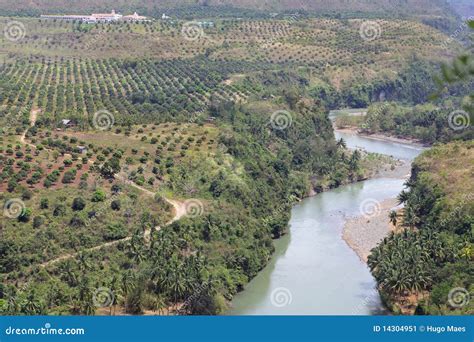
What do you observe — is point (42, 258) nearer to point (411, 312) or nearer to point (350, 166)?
point (411, 312)

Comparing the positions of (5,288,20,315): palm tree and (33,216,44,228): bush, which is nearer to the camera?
(5,288,20,315): palm tree

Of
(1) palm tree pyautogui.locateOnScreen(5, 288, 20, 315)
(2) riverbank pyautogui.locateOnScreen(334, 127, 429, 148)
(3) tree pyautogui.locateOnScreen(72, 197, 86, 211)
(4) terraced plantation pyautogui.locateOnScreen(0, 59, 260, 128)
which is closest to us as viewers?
(1) palm tree pyautogui.locateOnScreen(5, 288, 20, 315)

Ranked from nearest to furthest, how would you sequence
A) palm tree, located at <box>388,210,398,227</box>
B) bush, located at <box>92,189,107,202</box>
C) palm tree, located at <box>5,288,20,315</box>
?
1. palm tree, located at <box>5,288,20,315</box>
2. bush, located at <box>92,189,107,202</box>
3. palm tree, located at <box>388,210,398,227</box>

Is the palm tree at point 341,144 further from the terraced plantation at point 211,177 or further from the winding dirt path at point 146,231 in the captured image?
the winding dirt path at point 146,231

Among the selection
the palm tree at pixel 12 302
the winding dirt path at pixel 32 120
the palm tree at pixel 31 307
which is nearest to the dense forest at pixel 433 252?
the palm tree at pixel 31 307

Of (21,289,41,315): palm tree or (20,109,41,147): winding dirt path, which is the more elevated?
(21,289,41,315): palm tree

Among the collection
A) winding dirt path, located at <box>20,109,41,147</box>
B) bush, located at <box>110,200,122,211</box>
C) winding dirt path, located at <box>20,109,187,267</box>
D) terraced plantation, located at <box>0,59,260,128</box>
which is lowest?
terraced plantation, located at <box>0,59,260,128</box>

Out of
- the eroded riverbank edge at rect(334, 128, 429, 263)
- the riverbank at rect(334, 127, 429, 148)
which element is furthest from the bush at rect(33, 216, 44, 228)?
the riverbank at rect(334, 127, 429, 148)

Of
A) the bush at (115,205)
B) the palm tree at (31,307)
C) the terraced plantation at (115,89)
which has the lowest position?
the terraced plantation at (115,89)

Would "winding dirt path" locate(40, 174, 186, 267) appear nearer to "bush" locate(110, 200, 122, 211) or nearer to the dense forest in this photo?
"bush" locate(110, 200, 122, 211)

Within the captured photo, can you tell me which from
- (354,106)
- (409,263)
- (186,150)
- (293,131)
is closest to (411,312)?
(409,263)
